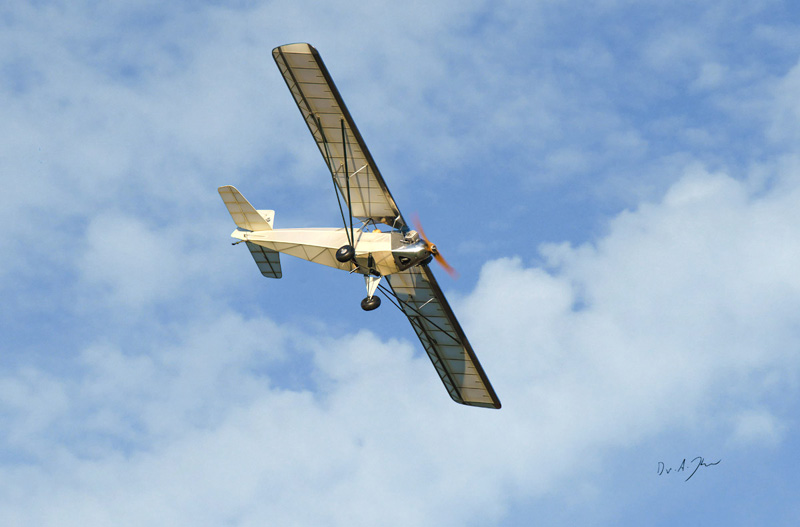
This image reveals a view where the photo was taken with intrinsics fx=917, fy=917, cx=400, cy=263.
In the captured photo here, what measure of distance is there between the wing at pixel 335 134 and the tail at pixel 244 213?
147 inches

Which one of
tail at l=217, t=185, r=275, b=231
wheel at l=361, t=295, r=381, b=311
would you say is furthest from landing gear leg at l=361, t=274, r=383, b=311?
tail at l=217, t=185, r=275, b=231

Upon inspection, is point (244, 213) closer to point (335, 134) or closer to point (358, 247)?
point (358, 247)

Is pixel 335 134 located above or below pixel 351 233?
above

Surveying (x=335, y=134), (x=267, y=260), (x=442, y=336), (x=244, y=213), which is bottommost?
(x=442, y=336)

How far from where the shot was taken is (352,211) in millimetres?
33375

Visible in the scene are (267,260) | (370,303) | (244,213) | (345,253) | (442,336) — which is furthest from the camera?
(442,336)

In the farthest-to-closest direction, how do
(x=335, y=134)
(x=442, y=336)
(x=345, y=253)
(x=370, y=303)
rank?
1. (x=442, y=336)
2. (x=370, y=303)
3. (x=335, y=134)
4. (x=345, y=253)

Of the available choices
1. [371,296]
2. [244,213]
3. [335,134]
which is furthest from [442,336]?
[335,134]

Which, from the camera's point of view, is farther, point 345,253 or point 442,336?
point 442,336

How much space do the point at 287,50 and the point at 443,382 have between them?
16.2 m

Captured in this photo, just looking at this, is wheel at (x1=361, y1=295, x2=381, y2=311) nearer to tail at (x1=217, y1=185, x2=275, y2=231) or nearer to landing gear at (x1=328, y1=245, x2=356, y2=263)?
landing gear at (x1=328, y1=245, x2=356, y2=263)

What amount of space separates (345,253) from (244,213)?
5720 mm

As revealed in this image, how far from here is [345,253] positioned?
3127 cm

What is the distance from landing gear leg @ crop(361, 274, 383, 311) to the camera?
106 feet
